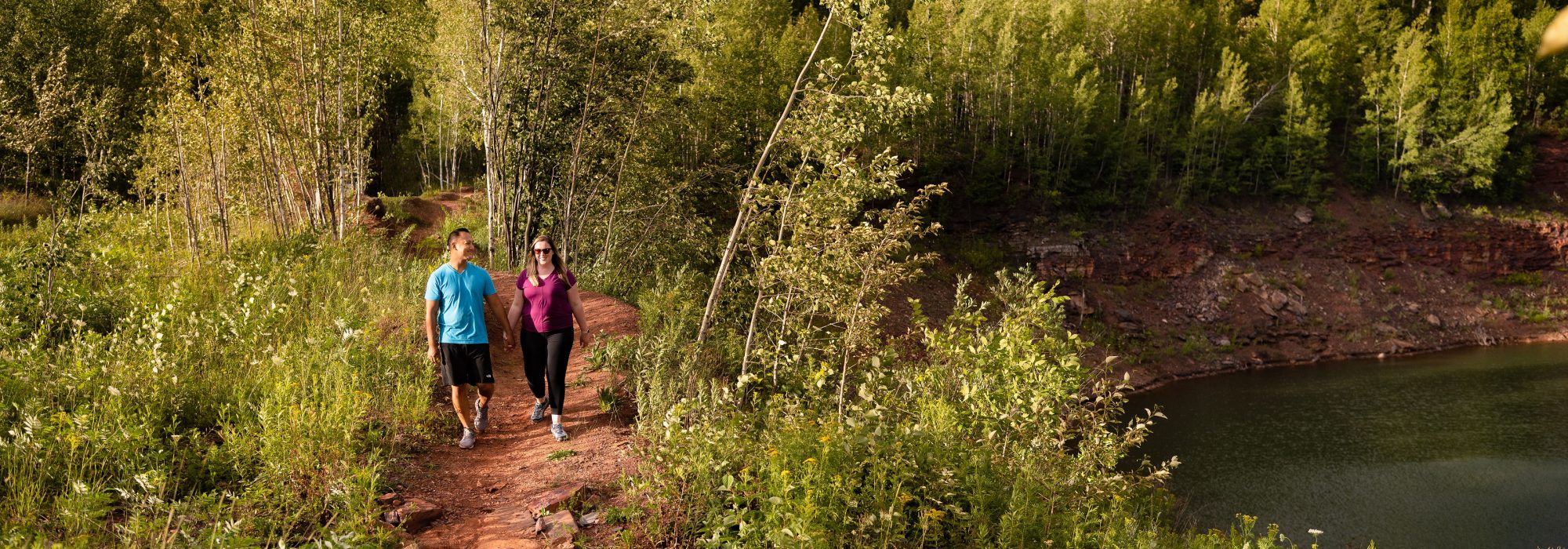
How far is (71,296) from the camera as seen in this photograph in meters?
6.50

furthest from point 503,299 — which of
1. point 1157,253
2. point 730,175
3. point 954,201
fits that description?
point 1157,253

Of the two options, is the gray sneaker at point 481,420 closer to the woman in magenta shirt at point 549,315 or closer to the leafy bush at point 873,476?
the woman in magenta shirt at point 549,315

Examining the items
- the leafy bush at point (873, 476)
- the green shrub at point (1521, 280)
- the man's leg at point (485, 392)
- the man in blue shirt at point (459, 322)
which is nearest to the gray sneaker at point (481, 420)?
the man's leg at point (485, 392)

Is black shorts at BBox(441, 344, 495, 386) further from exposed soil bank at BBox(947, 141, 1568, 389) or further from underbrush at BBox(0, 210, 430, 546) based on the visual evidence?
exposed soil bank at BBox(947, 141, 1568, 389)

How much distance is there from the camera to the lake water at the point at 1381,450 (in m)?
14.6

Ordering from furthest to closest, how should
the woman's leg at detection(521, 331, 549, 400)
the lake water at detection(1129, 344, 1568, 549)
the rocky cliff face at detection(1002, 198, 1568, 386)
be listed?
1. the rocky cliff face at detection(1002, 198, 1568, 386)
2. the lake water at detection(1129, 344, 1568, 549)
3. the woman's leg at detection(521, 331, 549, 400)

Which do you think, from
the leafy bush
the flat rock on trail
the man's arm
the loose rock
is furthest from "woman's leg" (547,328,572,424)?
the loose rock

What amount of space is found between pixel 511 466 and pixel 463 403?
64cm

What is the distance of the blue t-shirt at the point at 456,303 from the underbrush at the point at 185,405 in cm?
54

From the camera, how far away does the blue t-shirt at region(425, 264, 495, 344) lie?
582 centimetres

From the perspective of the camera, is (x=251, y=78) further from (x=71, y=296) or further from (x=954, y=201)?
(x=954, y=201)

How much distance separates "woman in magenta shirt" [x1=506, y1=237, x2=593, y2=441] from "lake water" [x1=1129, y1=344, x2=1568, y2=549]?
880 cm

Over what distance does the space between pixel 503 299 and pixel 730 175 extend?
7.43 m

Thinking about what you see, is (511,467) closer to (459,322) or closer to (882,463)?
(459,322)
